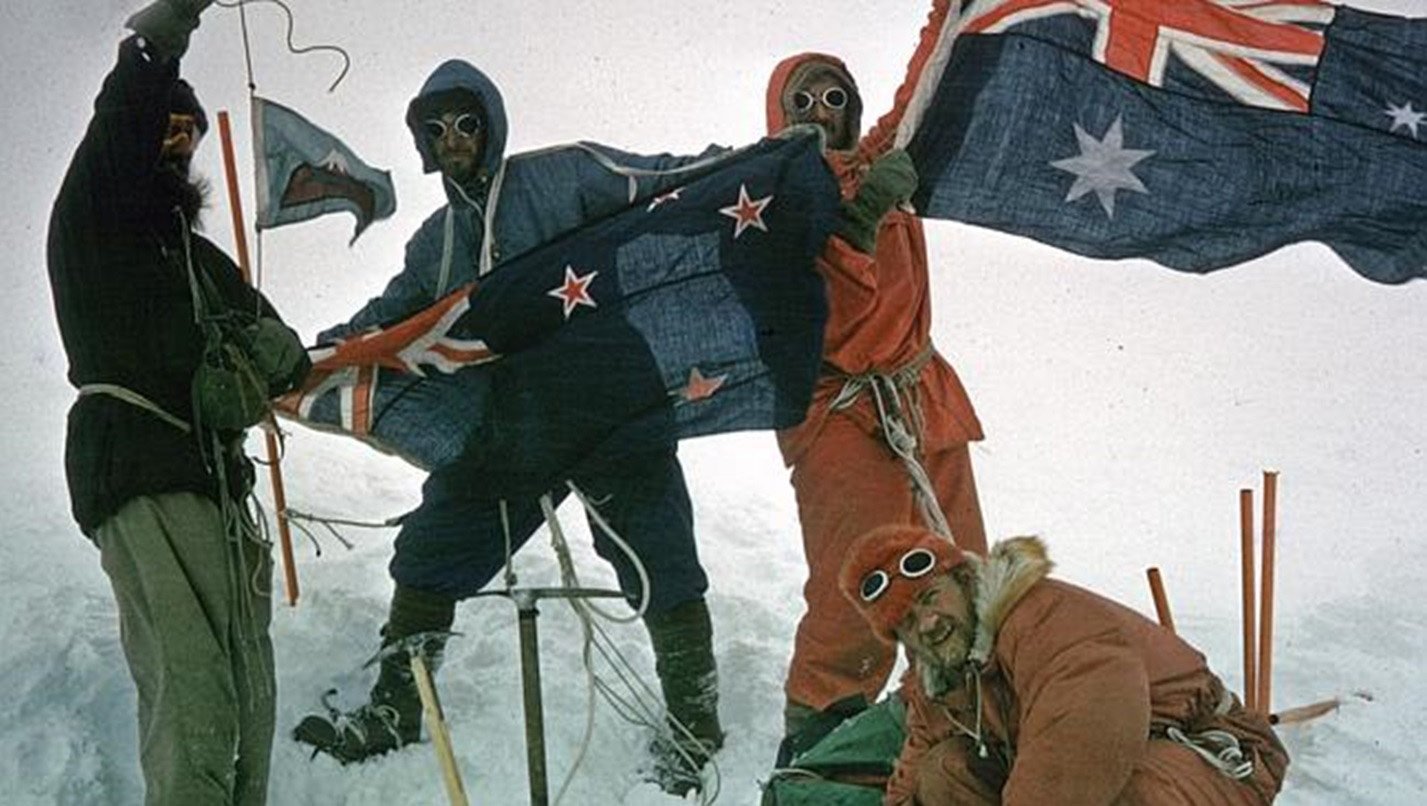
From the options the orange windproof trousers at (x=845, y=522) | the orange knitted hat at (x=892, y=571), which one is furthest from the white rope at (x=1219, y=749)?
the orange windproof trousers at (x=845, y=522)

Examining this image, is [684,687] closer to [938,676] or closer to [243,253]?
[938,676]

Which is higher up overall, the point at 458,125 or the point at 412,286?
the point at 458,125

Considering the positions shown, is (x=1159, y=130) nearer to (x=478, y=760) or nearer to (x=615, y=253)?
(x=615, y=253)

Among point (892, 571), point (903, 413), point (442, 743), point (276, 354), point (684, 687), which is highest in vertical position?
point (276, 354)

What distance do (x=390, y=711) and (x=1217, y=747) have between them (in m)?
1.96

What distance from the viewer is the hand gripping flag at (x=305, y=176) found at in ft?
13.0

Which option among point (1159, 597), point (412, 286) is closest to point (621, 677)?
point (412, 286)

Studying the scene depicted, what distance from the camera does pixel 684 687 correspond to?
13.0ft

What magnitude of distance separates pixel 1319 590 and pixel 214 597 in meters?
3.65

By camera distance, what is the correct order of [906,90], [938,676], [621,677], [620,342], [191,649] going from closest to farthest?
1. [938,676]
2. [191,649]
3. [620,342]
4. [621,677]
5. [906,90]

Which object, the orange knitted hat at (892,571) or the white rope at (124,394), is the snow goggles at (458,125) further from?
the orange knitted hat at (892,571)

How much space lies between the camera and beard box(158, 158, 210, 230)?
3.29m

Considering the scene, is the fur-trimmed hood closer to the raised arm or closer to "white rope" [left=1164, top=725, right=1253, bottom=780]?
"white rope" [left=1164, top=725, right=1253, bottom=780]

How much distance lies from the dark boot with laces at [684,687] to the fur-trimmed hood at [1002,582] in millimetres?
1205
